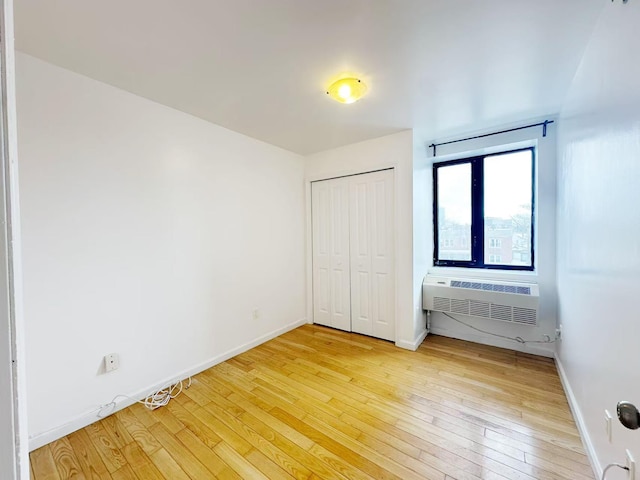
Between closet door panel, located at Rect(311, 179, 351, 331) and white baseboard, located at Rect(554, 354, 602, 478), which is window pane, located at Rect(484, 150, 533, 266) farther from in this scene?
closet door panel, located at Rect(311, 179, 351, 331)

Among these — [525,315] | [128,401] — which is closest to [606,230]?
[525,315]

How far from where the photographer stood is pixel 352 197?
10.7ft

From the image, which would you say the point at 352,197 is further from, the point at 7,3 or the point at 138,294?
the point at 7,3

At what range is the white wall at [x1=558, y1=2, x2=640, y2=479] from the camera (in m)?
1.03

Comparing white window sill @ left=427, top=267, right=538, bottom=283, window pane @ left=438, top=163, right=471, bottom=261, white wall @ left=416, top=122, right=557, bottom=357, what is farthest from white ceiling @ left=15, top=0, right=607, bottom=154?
white window sill @ left=427, top=267, right=538, bottom=283

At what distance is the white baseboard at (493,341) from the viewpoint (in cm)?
266

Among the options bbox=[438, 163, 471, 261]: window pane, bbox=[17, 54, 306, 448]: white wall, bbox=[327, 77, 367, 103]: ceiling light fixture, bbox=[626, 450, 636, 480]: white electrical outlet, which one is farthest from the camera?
bbox=[438, 163, 471, 261]: window pane

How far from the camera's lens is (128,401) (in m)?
1.95

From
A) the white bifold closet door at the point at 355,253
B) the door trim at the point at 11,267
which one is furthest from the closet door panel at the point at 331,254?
the door trim at the point at 11,267

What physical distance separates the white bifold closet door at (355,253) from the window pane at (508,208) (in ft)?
3.86

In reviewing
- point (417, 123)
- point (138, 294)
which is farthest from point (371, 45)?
point (138, 294)

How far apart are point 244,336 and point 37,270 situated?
5.80 feet

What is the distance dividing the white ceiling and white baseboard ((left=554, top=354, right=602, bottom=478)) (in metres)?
2.25

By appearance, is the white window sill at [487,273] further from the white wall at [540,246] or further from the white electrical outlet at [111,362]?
the white electrical outlet at [111,362]
